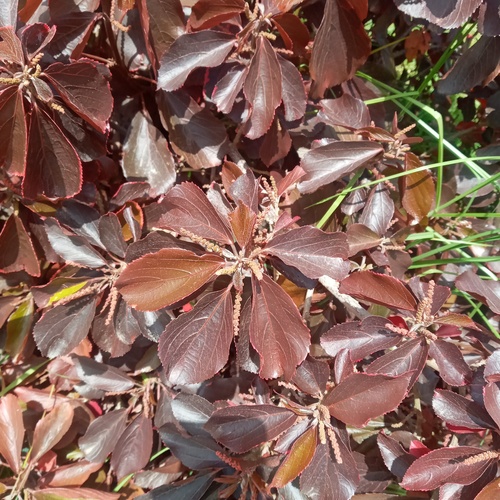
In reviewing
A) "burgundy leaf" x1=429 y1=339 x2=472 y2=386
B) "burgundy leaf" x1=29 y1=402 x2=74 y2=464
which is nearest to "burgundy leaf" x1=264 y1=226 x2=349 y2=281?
"burgundy leaf" x1=429 y1=339 x2=472 y2=386

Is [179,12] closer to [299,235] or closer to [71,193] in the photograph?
[71,193]

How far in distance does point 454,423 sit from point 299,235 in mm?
421

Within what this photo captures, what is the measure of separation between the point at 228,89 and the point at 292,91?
14 centimetres

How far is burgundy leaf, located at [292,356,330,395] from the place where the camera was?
0.84 metres

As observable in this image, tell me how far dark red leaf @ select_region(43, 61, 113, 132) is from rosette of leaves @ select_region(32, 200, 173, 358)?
20cm

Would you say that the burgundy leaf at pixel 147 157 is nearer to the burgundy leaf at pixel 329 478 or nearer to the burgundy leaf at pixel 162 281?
the burgundy leaf at pixel 162 281

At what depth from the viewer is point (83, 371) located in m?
1.12

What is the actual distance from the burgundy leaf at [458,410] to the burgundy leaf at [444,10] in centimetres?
68

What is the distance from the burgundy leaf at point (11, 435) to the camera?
1.08 metres

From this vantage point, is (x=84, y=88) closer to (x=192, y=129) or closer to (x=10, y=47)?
(x=10, y=47)

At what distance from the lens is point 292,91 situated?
0.98 metres

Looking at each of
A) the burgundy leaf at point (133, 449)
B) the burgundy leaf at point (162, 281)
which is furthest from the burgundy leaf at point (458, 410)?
the burgundy leaf at point (133, 449)

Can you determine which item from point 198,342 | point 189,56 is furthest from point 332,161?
point 198,342

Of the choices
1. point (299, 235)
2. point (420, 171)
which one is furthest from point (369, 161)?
point (299, 235)
